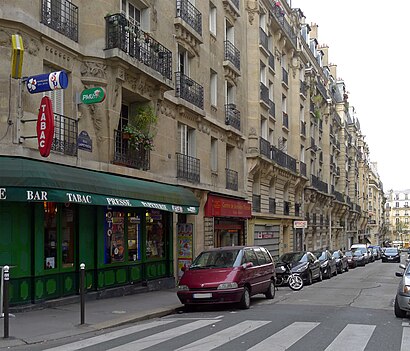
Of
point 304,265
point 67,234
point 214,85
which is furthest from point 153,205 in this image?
point 214,85

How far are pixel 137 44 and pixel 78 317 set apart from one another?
29.0ft

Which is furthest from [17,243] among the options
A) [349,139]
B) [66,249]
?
[349,139]

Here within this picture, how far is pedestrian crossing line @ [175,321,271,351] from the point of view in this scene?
9.12 metres

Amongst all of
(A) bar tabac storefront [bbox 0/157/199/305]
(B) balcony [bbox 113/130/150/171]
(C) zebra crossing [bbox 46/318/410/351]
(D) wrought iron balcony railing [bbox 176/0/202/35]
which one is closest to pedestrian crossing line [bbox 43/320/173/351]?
(C) zebra crossing [bbox 46/318/410/351]

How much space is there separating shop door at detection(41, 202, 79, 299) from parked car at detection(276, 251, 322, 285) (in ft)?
30.8

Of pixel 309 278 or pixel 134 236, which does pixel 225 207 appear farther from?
pixel 134 236

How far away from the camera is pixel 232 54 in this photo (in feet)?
91.4

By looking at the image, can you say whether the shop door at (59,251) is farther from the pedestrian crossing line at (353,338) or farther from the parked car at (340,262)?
the parked car at (340,262)

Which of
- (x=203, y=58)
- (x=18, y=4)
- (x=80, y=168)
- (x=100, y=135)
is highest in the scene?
(x=203, y=58)

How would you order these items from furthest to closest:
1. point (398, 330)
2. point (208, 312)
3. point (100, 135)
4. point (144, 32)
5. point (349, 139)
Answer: point (349, 139), point (144, 32), point (100, 135), point (208, 312), point (398, 330)

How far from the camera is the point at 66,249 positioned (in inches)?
576

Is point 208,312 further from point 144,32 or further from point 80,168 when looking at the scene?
point 144,32

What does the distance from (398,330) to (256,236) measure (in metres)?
20.3

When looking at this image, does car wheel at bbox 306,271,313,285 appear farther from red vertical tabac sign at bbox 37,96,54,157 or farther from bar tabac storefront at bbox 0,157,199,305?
red vertical tabac sign at bbox 37,96,54,157
